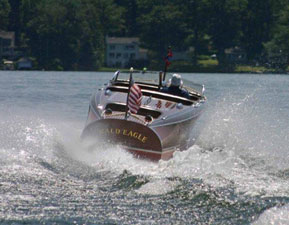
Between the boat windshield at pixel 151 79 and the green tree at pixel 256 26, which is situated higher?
the boat windshield at pixel 151 79

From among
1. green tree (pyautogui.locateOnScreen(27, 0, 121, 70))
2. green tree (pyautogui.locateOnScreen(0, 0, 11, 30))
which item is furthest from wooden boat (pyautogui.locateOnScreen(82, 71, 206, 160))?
green tree (pyautogui.locateOnScreen(0, 0, 11, 30))

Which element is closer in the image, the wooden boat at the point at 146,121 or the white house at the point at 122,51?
the wooden boat at the point at 146,121

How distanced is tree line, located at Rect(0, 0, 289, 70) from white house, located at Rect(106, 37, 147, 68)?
2.39m

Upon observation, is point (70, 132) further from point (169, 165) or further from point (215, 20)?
point (215, 20)

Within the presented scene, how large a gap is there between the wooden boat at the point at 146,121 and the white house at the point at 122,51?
110 metres

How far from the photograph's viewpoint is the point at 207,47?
126 metres

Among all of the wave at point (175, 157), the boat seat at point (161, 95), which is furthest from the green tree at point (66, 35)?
the boat seat at point (161, 95)

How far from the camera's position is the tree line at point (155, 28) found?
11719cm

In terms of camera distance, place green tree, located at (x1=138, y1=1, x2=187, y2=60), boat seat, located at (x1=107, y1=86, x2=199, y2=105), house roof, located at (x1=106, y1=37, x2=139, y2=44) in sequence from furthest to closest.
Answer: house roof, located at (x1=106, y1=37, x2=139, y2=44), green tree, located at (x1=138, y1=1, x2=187, y2=60), boat seat, located at (x1=107, y1=86, x2=199, y2=105)

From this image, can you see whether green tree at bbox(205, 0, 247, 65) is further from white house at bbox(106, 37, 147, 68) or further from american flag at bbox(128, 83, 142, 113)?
american flag at bbox(128, 83, 142, 113)

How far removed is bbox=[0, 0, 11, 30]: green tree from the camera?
424ft

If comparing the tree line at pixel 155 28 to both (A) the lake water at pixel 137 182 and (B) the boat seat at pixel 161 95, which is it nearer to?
(A) the lake water at pixel 137 182

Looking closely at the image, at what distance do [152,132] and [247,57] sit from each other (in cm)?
10859

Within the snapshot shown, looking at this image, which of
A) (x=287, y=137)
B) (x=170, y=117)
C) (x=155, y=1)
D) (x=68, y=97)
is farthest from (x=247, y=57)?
(x=170, y=117)
